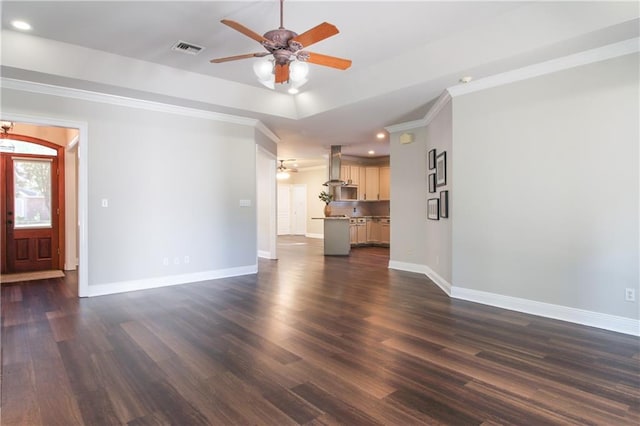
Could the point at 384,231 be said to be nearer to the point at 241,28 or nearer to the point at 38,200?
the point at 38,200

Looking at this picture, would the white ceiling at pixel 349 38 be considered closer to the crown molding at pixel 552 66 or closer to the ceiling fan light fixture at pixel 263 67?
the crown molding at pixel 552 66

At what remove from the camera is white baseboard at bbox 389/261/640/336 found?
3.31 meters

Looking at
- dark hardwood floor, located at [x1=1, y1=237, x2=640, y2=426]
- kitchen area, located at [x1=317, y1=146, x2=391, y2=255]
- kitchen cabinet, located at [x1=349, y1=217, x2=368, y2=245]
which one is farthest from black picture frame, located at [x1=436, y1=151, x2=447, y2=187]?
kitchen cabinet, located at [x1=349, y1=217, x2=368, y2=245]

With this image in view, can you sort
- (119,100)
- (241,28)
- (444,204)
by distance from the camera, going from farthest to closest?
1. (444,204)
2. (119,100)
3. (241,28)

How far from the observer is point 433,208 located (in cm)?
566

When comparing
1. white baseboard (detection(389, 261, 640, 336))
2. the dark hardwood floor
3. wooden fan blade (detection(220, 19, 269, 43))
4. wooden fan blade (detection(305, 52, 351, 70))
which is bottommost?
the dark hardwood floor

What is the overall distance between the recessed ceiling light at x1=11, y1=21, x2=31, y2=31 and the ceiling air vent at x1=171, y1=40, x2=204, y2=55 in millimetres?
1383

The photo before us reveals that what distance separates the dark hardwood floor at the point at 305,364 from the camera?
2021 millimetres

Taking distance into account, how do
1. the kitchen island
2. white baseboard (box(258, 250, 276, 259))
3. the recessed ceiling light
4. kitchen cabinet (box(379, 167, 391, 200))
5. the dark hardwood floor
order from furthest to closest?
kitchen cabinet (box(379, 167, 391, 200)), the kitchen island, white baseboard (box(258, 250, 276, 259)), the recessed ceiling light, the dark hardwood floor

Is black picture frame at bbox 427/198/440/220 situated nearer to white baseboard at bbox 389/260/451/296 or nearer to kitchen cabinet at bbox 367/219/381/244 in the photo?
white baseboard at bbox 389/260/451/296

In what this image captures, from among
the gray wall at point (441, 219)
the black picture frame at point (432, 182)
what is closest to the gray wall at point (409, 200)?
the gray wall at point (441, 219)

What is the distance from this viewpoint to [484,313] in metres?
3.90

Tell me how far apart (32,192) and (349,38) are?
650 centimetres

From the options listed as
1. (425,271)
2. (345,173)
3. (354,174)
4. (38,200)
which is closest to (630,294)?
(425,271)
